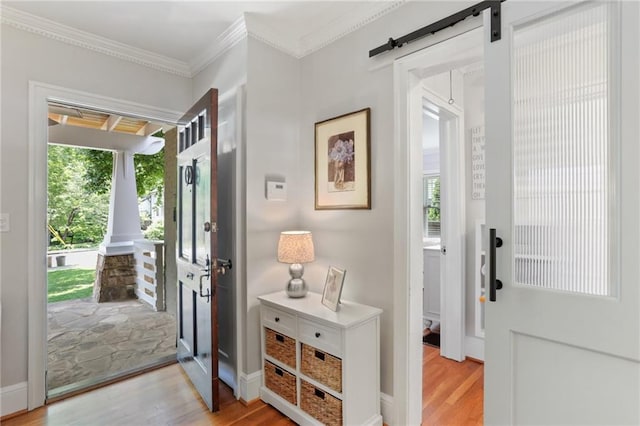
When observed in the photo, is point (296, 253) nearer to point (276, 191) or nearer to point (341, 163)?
point (276, 191)

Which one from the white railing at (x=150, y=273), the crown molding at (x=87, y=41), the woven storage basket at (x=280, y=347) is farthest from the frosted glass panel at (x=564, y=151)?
the white railing at (x=150, y=273)

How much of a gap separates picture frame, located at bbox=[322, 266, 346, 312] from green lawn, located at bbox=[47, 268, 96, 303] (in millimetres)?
5228

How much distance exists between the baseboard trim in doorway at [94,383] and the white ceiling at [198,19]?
266 centimetres

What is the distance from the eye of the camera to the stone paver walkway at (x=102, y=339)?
110 inches

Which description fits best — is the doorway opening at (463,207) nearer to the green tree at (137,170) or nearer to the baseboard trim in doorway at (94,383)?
the baseboard trim in doorway at (94,383)

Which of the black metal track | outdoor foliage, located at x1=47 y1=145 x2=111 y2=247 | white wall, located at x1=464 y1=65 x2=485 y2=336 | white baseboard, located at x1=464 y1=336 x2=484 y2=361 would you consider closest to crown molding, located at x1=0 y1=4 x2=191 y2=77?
the black metal track

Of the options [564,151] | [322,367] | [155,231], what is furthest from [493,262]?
[155,231]

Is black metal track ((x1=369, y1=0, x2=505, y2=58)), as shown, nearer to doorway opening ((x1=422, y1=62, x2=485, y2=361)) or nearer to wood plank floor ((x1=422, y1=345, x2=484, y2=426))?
doorway opening ((x1=422, y1=62, x2=485, y2=361))

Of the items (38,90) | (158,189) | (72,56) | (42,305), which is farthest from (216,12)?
(158,189)

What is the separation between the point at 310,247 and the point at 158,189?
7641 millimetres

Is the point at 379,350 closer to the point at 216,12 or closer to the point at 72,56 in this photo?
the point at 216,12

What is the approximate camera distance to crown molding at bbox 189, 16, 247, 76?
2.31 meters

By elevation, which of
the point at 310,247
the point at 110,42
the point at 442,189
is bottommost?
the point at 310,247

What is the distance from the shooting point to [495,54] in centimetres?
146
